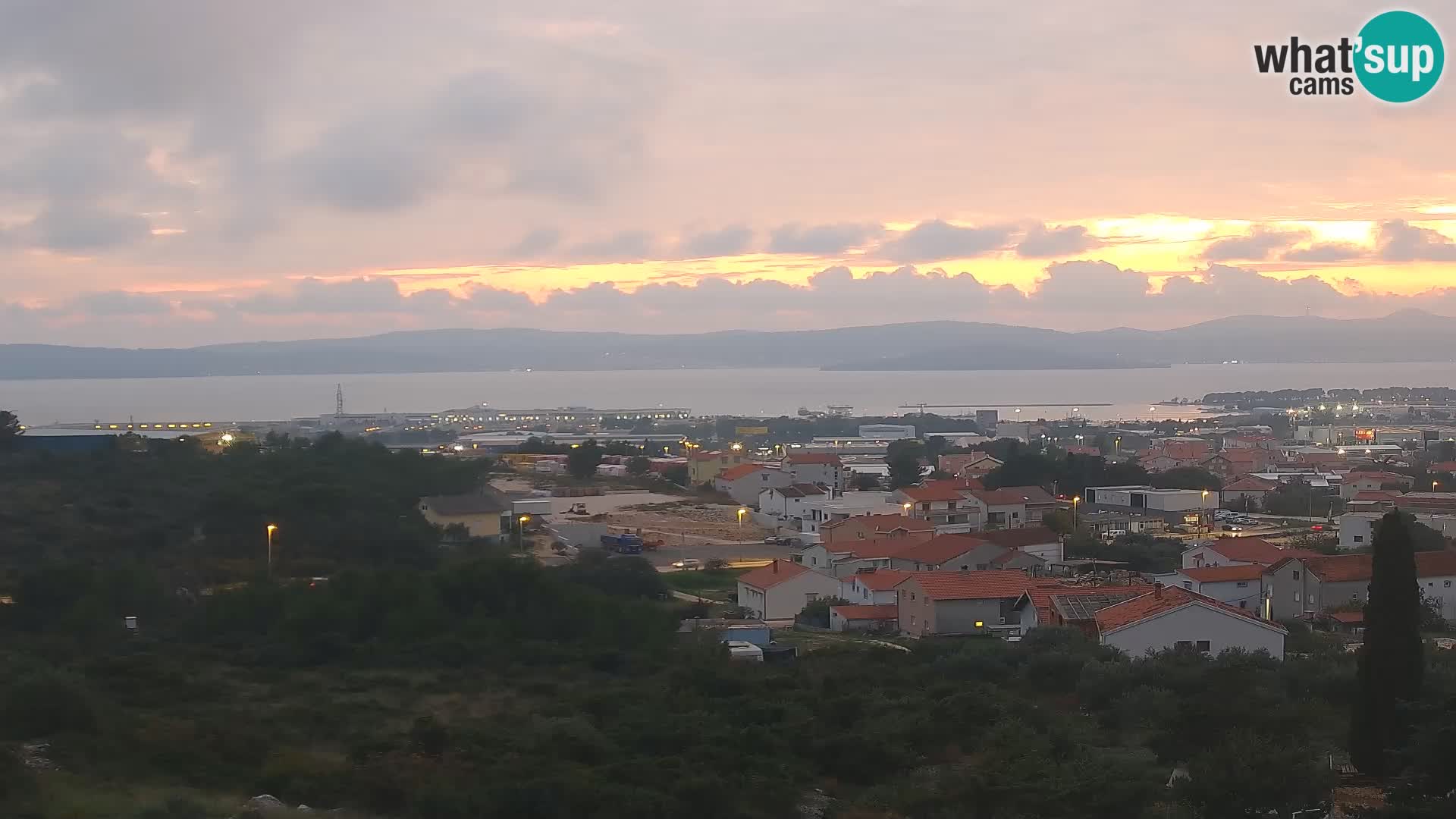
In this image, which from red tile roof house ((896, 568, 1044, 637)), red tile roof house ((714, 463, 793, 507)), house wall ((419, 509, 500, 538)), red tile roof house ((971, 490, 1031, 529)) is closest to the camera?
red tile roof house ((896, 568, 1044, 637))

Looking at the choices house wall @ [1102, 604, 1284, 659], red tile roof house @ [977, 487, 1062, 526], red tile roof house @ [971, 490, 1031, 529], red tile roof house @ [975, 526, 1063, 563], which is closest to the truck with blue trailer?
red tile roof house @ [975, 526, 1063, 563]

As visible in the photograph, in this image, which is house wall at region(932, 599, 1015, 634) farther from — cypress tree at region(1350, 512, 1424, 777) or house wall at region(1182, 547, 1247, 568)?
cypress tree at region(1350, 512, 1424, 777)

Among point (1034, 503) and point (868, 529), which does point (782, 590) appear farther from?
point (1034, 503)

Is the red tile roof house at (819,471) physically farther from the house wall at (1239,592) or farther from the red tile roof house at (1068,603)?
the red tile roof house at (1068,603)

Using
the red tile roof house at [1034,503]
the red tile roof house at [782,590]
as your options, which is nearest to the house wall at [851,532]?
the red tile roof house at [782,590]

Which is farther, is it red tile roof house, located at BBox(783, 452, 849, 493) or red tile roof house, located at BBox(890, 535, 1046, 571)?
red tile roof house, located at BBox(783, 452, 849, 493)

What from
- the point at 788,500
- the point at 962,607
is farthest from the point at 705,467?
the point at 962,607
